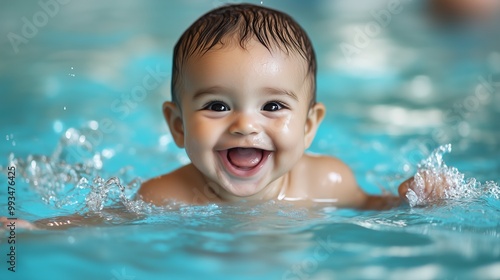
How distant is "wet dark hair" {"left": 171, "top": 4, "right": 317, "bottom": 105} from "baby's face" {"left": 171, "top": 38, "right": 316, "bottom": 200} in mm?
29

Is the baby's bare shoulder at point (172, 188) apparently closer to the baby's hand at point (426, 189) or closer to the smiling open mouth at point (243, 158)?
the smiling open mouth at point (243, 158)

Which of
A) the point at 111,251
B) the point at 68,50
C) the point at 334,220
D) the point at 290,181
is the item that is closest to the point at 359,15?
the point at 68,50

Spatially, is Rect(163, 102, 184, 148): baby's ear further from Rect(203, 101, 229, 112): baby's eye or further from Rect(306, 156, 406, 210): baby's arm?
Rect(306, 156, 406, 210): baby's arm

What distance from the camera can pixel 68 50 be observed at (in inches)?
178

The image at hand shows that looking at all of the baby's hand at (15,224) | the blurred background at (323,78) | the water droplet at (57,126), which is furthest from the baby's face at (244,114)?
the water droplet at (57,126)

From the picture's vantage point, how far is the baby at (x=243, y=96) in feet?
6.68

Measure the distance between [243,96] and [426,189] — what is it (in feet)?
2.09

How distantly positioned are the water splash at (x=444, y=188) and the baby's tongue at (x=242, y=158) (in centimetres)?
49

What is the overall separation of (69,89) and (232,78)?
2163mm

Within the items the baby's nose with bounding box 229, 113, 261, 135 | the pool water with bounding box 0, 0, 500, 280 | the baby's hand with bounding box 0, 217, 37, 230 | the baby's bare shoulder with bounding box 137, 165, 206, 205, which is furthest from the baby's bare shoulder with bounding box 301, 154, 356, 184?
the baby's hand with bounding box 0, 217, 37, 230

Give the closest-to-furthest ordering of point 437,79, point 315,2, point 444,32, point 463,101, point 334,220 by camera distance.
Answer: point 334,220 → point 463,101 → point 437,79 → point 444,32 → point 315,2

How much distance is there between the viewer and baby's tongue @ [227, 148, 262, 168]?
6.91 feet

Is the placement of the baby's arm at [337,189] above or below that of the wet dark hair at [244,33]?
Result: below

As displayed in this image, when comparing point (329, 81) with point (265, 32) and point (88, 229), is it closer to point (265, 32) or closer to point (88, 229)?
point (265, 32)
